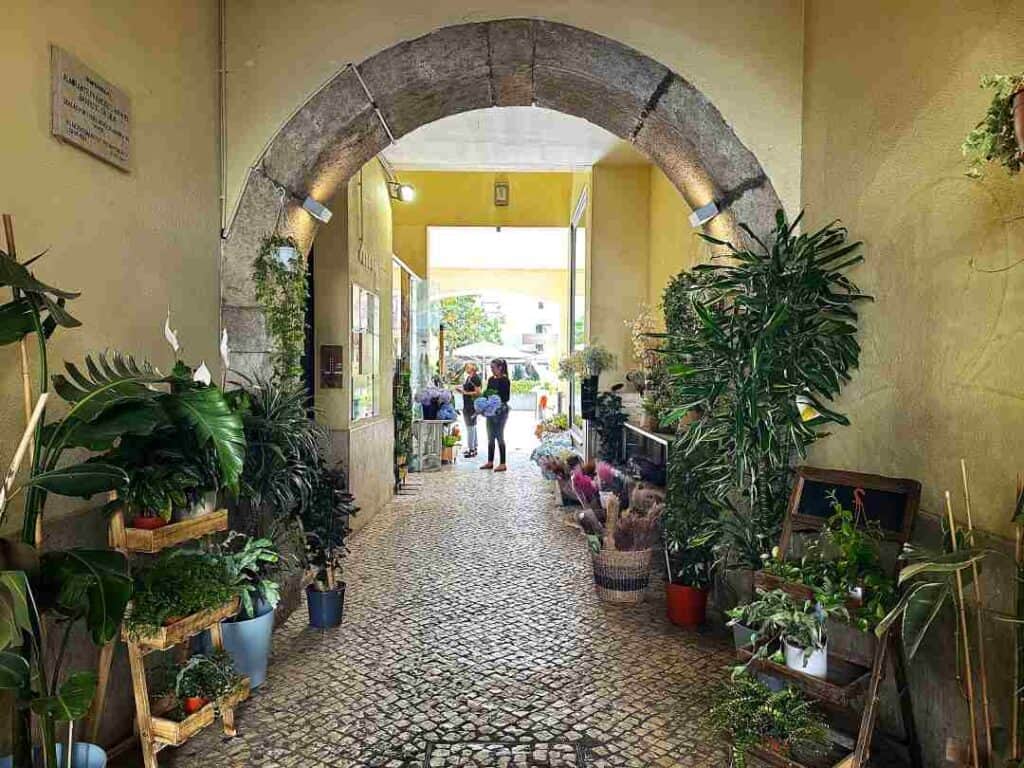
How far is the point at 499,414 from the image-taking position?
8.88 m

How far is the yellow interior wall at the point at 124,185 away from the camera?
2129mm

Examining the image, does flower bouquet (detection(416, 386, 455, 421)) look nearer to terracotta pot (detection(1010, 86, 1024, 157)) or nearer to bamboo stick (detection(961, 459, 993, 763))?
bamboo stick (detection(961, 459, 993, 763))

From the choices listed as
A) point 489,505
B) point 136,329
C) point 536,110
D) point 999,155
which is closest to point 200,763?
point 136,329

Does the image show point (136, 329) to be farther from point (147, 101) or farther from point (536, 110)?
point (536, 110)

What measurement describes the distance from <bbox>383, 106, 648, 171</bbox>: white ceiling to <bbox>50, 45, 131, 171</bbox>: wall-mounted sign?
334 cm

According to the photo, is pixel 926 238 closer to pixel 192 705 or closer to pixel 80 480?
pixel 80 480

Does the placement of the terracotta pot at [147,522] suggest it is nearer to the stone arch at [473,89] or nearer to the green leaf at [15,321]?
the green leaf at [15,321]

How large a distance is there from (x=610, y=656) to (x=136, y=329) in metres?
2.65

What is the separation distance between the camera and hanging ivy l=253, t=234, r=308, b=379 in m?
3.50

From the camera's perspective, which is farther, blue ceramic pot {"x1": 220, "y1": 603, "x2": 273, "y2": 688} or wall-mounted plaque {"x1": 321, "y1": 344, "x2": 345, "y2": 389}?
wall-mounted plaque {"x1": 321, "y1": 344, "x2": 345, "y2": 389}

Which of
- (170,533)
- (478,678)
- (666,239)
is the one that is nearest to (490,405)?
(666,239)

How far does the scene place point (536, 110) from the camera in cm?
564

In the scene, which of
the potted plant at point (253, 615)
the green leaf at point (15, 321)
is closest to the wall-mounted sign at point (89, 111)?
the green leaf at point (15, 321)

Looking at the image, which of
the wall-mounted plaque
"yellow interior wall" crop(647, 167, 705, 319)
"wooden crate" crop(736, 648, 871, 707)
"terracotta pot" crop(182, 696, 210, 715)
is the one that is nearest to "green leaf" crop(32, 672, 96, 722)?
"terracotta pot" crop(182, 696, 210, 715)
